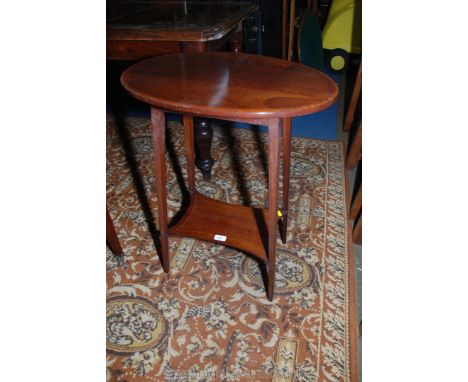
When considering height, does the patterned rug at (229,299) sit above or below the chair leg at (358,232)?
below

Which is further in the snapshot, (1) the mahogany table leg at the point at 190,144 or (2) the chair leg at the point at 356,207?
(2) the chair leg at the point at 356,207

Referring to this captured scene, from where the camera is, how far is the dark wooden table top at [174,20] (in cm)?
131

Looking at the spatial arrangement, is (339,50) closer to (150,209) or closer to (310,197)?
(310,197)

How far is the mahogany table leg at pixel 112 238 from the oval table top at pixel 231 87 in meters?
0.53

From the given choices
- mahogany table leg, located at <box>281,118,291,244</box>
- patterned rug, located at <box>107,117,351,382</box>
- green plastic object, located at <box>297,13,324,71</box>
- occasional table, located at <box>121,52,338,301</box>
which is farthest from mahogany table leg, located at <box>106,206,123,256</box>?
green plastic object, located at <box>297,13,324,71</box>

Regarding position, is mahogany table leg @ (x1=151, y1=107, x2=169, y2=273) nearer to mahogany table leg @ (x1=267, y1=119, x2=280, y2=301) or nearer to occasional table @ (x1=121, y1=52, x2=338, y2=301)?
occasional table @ (x1=121, y1=52, x2=338, y2=301)

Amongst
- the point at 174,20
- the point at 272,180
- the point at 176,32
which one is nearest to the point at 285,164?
the point at 272,180

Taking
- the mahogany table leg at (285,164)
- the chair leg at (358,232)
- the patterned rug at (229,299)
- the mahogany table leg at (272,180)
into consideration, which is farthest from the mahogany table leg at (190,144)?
the chair leg at (358,232)

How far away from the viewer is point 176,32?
1.30 metres

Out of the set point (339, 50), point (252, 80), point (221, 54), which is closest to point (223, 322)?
point (252, 80)

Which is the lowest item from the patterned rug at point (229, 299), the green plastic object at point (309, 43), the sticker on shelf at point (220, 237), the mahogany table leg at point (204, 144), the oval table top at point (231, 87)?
the patterned rug at point (229, 299)

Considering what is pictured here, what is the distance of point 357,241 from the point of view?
142 cm

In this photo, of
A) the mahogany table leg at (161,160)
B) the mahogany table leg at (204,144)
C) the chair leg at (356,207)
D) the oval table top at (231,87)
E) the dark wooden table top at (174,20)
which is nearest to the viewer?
the oval table top at (231,87)

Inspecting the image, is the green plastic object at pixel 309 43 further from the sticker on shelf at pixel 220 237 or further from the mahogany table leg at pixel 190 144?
the sticker on shelf at pixel 220 237
